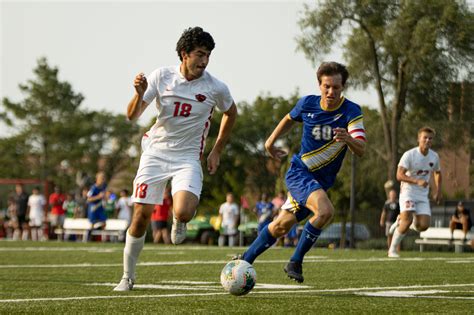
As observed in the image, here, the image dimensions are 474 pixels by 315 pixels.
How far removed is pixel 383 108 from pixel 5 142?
183 ft

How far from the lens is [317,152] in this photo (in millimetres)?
9766

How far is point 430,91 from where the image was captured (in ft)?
135

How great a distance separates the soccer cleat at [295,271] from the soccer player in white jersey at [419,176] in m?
7.38

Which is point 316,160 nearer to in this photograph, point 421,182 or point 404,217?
point 421,182

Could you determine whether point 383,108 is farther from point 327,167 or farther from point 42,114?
point 42,114

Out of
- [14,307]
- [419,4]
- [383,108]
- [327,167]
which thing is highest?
[419,4]

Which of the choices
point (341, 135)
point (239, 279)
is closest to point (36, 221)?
point (341, 135)

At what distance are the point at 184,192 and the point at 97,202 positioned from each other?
2016 cm

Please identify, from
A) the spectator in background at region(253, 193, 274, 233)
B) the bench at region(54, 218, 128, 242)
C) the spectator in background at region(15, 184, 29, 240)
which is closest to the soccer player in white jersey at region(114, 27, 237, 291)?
the spectator in background at region(253, 193, 274, 233)

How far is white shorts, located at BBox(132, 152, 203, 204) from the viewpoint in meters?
9.03

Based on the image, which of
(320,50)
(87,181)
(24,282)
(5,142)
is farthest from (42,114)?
(24,282)

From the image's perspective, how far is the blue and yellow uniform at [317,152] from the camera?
966cm

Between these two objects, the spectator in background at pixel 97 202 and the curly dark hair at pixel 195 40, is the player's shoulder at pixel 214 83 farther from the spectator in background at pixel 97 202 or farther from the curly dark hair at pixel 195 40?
the spectator in background at pixel 97 202

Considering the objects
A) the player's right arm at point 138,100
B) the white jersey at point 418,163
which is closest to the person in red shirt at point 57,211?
the white jersey at point 418,163
